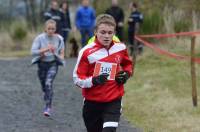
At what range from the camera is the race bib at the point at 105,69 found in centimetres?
749

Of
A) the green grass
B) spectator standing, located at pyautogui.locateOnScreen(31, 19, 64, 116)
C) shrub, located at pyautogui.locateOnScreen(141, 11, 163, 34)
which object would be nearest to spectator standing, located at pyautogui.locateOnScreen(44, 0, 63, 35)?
the green grass

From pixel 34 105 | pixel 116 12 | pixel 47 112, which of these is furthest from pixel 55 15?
pixel 47 112

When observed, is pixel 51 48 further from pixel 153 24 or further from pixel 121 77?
pixel 153 24

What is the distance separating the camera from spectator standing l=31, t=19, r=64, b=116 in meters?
11.2

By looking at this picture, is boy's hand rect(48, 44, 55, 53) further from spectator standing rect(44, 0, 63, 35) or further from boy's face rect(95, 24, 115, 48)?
spectator standing rect(44, 0, 63, 35)

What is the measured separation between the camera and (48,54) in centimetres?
1138

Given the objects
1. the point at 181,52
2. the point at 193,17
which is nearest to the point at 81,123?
the point at 181,52

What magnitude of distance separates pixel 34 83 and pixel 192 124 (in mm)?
6325

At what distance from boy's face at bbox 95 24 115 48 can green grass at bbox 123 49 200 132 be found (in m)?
3.03

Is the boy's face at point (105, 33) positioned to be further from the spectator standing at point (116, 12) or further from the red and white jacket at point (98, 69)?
the spectator standing at point (116, 12)

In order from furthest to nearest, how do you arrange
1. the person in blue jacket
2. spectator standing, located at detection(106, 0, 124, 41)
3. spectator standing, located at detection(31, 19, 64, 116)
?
spectator standing, located at detection(106, 0, 124, 41)
the person in blue jacket
spectator standing, located at detection(31, 19, 64, 116)

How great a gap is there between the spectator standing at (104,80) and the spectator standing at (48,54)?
12.2 feet

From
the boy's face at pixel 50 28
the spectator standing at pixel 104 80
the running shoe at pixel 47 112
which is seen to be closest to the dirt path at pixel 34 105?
the running shoe at pixel 47 112

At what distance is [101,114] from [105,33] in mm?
912
